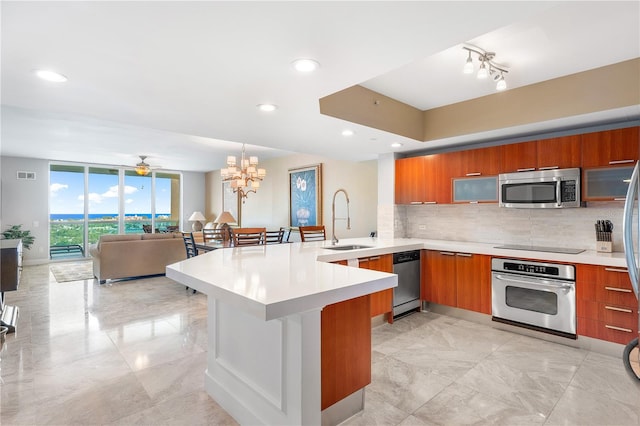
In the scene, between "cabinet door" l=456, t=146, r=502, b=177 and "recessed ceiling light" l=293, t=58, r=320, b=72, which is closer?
"recessed ceiling light" l=293, t=58, r=320, b=72

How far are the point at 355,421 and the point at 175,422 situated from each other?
1.11 meters

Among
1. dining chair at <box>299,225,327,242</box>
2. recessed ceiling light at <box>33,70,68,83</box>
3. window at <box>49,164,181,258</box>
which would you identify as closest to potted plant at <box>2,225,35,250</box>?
window at <box>49,164,181,258</box>

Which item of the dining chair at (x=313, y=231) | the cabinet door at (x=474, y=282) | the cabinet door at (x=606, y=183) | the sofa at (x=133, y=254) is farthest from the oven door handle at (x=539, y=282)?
the sofa at (x=133, y=254)

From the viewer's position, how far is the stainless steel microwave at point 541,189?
3178 millimetres

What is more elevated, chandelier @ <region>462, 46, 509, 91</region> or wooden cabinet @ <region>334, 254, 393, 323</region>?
chandelier @ <region>462, 46, 509, 91</region>

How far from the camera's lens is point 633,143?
2.83 metres

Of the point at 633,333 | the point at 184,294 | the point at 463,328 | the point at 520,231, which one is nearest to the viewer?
the point at 633,333

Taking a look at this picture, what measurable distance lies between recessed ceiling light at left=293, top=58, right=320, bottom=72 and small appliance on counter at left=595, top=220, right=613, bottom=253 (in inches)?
126

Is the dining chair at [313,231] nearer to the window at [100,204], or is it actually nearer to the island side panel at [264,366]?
the island side panel at [264,366]

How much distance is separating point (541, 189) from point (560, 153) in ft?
1.28

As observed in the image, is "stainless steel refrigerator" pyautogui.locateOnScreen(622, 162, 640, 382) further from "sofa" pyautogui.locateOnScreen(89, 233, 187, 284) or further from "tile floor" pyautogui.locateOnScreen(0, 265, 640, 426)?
"sofa" pyautogui.locateOnScreen(89, 233, 187, 284)

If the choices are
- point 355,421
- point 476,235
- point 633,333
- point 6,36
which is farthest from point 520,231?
point 6,36

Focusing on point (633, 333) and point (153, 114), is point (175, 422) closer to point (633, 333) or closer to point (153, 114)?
point (153, 114)

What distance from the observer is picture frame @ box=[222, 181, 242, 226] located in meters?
9.22
